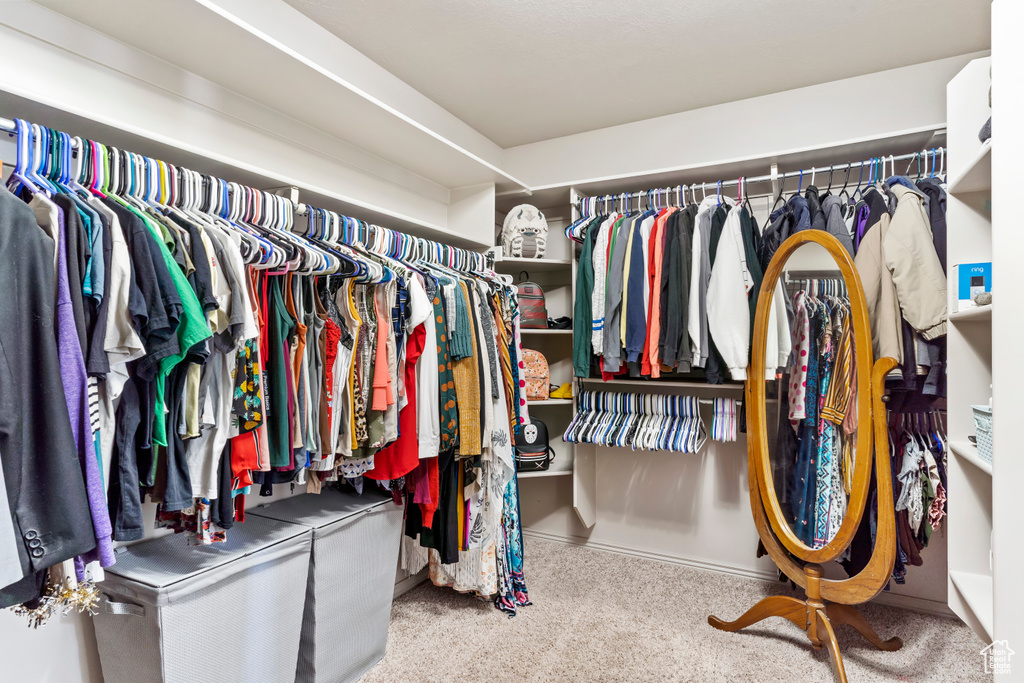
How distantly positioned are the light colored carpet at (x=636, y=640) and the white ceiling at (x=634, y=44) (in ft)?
7.70

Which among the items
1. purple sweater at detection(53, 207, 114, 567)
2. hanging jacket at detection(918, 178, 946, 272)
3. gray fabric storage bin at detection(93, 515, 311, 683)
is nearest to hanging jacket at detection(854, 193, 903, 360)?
hanging jacket at detection(918, 178, 946, 272)

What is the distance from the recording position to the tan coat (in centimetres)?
197

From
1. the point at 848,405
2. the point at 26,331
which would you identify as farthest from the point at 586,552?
the point at 26,331

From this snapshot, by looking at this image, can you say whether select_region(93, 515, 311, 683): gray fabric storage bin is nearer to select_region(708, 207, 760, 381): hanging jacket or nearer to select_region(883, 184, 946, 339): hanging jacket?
select_region(708, 207, 760, 381): hanging jacket

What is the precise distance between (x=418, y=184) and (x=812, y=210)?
1.76 meters

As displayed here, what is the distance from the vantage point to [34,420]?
3.19 ft

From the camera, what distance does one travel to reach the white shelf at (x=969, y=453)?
1.17 meters

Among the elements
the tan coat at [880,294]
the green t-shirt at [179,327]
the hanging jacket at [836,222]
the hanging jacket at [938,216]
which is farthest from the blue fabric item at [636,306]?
the green t-shirt at [179,327]

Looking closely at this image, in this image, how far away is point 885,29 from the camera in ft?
7.06

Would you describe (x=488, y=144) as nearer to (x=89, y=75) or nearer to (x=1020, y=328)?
(x=89, y=75)

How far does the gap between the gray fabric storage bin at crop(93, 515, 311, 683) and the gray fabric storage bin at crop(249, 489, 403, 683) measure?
0.26 ft

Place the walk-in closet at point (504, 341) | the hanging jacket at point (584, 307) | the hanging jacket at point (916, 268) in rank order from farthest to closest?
the hanging jacket at point (584, 307), the hanging jacket at point (916, 268), the walk-in closet at point (504, 341)

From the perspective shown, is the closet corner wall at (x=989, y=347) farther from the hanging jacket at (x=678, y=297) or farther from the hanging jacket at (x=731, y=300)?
the hanging jacket at (x=678, y=297)

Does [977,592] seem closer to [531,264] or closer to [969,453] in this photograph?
[969,453]
